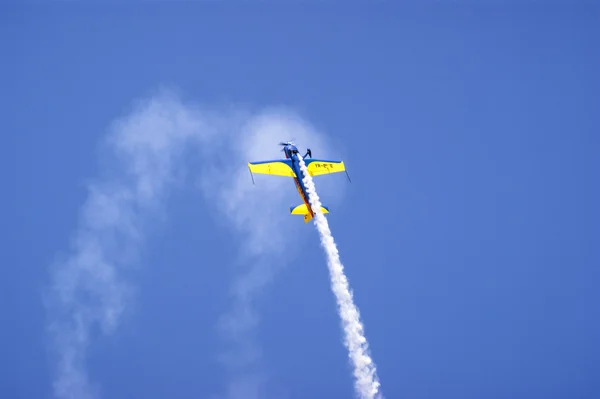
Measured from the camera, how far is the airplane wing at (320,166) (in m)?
122

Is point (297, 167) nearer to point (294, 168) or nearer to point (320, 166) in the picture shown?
point (294, 168)

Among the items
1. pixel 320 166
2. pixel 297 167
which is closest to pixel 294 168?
pixel 297 167

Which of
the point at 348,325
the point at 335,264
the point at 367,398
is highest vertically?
the point at 335,264

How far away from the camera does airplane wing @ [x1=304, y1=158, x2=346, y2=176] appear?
401 ft

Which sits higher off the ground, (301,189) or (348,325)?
(301,189)

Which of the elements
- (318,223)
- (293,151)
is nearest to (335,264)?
(318,223)

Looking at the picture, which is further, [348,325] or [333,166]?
[333,166]

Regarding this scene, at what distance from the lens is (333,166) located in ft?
409

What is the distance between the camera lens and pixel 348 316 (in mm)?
116312

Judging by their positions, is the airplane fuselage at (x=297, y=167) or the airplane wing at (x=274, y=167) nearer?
the airplane fuselage at (x=297, y=167)

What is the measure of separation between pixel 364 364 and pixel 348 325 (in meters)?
Result: 4.35

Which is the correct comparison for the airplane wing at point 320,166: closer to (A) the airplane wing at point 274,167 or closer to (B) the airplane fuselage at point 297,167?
(B) the airplane fuselage at point 297,167

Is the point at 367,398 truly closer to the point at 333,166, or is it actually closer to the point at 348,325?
the point at 348,325

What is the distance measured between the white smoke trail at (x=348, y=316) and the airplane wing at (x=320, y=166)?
1.75 m
